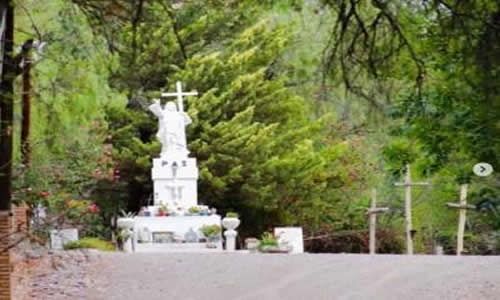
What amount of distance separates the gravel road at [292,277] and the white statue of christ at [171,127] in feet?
22.1

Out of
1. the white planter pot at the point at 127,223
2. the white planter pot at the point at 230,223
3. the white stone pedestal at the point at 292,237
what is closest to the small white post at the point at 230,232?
the white planter pot at the point at 230,223

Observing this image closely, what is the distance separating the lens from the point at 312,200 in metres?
25.7

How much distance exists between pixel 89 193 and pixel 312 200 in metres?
5.44

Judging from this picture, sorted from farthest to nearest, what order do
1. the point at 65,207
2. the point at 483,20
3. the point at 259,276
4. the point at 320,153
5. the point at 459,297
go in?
the point at 320,153 → the point at 65,207 → the point at 259,276 → the point at 459,297 → the point at 483,20

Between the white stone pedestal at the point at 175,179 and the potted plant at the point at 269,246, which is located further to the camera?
the white stone pedestal at the point at 175,179

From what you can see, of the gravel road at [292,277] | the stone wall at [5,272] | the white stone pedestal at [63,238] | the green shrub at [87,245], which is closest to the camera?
the stone wall at [5,272]

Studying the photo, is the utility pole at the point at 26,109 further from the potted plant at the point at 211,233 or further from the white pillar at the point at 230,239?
the white pillar at the point at 230,239

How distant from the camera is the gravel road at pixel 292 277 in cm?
1223

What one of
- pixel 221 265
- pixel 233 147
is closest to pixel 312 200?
pixel 233 147

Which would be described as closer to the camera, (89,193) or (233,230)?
(233,230)

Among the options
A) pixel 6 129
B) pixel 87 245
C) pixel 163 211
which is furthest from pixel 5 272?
pixel 163 211

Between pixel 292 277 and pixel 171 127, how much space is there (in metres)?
9.65

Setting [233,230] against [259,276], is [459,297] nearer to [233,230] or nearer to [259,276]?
[259,276]

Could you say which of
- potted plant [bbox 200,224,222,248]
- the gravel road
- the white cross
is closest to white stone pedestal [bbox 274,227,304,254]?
potted plant [bbox 200,224,222,248]
